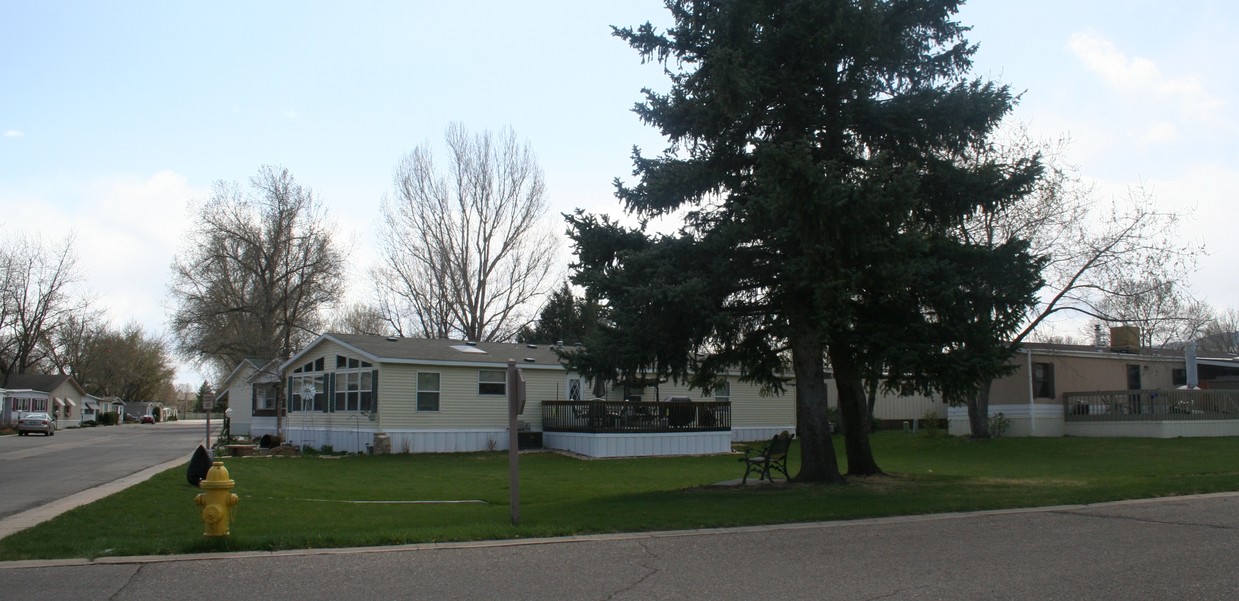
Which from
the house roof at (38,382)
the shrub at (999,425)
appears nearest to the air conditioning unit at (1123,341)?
the shrub at (999,425)

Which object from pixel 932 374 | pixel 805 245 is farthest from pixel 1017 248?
pixel 805 245

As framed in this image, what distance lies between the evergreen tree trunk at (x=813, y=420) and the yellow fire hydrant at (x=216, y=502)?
963cm

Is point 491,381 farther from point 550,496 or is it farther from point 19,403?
point 19,403

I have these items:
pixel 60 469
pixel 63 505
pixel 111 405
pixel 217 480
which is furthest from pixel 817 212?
pixel 111 405

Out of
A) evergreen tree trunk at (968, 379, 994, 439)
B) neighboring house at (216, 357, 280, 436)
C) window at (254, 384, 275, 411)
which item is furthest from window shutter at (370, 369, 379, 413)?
evergreen tree trunk at (968, 379, 994, 439)

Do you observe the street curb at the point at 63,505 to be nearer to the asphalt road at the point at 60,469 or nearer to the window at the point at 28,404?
the asphalt road at the point at 60,469

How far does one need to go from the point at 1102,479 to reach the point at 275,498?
15.4 meters

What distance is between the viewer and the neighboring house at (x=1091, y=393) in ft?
101

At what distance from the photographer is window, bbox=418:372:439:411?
3052 centimetres

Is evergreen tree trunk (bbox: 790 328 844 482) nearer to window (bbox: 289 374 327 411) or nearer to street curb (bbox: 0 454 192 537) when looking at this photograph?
street curb (bbox: 0 454 192 537)

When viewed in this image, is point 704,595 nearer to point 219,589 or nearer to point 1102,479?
point 219,589

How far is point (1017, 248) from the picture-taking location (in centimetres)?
1527

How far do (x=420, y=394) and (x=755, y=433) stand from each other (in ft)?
45.7

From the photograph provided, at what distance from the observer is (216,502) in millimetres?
10156
